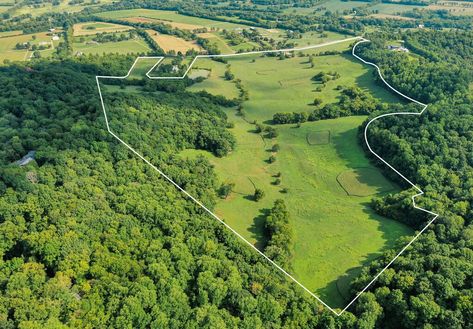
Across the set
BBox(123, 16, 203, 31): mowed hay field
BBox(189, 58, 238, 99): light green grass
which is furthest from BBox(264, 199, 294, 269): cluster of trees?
BBox(123, 16, 203, 31): mowed hay field

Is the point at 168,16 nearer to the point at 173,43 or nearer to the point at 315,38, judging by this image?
the point at 173,43

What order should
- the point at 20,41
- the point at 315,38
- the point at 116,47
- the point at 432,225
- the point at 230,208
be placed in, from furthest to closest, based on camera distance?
the point at 20,41 → the point at 315,38 → the point at 116,47 → the point at 432,225 → the point at 230,208

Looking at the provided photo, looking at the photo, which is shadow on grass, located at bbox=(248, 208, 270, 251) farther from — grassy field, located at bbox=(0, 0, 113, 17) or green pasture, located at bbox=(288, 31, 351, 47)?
grassy field, located at bbox=(0, 0, 113, 17)

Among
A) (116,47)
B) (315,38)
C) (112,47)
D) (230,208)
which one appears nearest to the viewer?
(230,208)

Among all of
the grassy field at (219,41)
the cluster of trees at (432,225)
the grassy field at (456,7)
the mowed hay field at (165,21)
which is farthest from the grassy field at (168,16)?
the cluster of trees at (432,225)

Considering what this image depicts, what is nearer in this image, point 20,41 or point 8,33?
point 20,41

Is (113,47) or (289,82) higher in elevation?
(289,82)

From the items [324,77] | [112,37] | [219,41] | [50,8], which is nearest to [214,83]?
[324,77]

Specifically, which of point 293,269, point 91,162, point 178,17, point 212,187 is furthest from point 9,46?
point 293,269

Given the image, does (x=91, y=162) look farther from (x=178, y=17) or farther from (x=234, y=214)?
(x=178, y=17)
